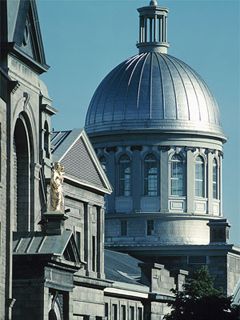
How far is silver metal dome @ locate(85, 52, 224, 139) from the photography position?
5477 inches

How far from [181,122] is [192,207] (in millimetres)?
5907

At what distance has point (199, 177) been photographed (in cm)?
14250

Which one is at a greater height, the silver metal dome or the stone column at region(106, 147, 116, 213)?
the silver metal dome

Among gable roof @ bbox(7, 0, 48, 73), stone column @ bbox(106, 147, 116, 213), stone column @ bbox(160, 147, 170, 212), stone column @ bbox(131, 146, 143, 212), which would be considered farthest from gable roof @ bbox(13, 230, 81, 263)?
stone column @ bbox(106, 147, 116, 213)

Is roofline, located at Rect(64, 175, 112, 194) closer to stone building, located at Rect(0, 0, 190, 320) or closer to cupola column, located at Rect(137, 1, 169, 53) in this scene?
stone building, located at Rect(0, 0, 190, 320)

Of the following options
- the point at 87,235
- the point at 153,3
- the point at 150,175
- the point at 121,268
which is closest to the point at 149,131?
the point at 150,175

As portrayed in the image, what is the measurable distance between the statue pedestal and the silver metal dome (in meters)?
64.9

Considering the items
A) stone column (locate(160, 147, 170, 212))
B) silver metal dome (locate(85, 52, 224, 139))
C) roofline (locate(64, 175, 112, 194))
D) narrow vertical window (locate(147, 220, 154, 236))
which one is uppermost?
silver metal dome (locate(85, 52, 224, 139))

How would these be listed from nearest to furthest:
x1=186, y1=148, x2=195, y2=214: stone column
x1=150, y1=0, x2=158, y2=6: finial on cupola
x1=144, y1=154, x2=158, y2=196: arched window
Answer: x1=186, y1=148, x2=195, y2=214: stone column, x1=144, y1=154, x2=158, y2=196: arched window, x1=150, y1=0, x2=158, y2=6: finial on cupola

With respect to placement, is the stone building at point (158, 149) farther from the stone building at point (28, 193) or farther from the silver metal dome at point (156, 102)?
the stone building at point (28, 193)

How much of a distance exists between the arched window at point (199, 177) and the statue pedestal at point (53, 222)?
220 ft

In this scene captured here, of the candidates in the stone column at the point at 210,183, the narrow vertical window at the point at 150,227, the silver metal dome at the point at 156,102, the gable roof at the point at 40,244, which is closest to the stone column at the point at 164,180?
the narrow vertical window at the point at 150,227

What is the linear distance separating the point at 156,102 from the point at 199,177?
6.45 meters

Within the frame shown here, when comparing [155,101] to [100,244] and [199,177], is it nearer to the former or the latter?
[199,177]
